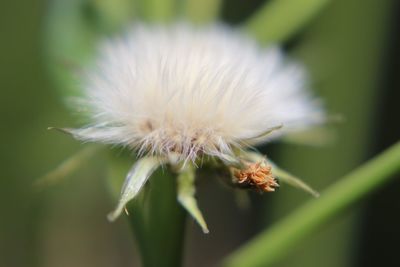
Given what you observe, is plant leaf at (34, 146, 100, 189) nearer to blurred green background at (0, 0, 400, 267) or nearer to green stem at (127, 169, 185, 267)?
green stem at (127, 169, 185, 267)

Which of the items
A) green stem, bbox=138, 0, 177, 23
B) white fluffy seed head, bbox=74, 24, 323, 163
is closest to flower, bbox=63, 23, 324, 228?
white fluffy seed head, bbox=74, 24, 323, 163

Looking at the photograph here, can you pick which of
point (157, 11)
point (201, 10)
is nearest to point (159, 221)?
point (157, 11)

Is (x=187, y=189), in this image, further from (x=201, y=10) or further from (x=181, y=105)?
(x=201, y=10)

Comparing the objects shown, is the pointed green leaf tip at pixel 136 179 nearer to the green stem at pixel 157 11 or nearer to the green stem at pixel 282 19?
the green stem at pixel 157 11

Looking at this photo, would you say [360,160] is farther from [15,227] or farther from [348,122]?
[15,227]

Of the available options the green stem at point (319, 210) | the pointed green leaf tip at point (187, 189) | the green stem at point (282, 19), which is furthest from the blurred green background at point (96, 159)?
the pointed green leaf tip at point (187, 189)
